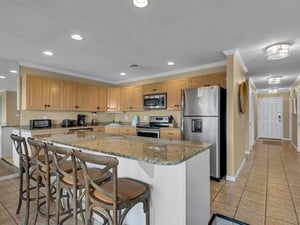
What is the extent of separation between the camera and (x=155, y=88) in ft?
15.9

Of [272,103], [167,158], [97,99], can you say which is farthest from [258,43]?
[272,103]

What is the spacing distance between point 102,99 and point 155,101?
1818 millimetres

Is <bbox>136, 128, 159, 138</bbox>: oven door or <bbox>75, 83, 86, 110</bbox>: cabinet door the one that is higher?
<bbox>75, 83, 86, 110</bbox>: cabinet door

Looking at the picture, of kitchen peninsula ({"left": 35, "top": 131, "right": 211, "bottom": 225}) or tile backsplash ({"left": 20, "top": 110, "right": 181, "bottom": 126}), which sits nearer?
kitchen peninsula ({"left": 35, "top": 131, "right": 211, "bottom": 225})

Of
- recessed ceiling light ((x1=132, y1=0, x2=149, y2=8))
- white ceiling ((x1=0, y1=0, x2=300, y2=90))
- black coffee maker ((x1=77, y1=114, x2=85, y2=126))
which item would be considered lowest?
black coffee maker ((x1=77, y1=114, x2=85, y2=126))

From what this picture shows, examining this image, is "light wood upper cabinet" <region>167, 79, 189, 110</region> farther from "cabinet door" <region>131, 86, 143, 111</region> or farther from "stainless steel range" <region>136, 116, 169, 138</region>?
"cabinet door" <region>131, 86, 143, 111</region>

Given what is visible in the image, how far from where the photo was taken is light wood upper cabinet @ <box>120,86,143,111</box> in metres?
5.19

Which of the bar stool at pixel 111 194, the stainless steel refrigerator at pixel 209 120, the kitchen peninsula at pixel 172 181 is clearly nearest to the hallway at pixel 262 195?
the stainless steel refrigerator at pixel 209 120

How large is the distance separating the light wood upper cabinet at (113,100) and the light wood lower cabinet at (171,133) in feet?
6.75

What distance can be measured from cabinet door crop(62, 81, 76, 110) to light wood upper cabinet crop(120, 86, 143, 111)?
4.84 ft

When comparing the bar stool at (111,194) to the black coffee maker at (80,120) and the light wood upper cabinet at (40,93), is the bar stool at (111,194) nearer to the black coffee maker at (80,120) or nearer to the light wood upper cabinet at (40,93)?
the light wood upper cabinet at (40,93)

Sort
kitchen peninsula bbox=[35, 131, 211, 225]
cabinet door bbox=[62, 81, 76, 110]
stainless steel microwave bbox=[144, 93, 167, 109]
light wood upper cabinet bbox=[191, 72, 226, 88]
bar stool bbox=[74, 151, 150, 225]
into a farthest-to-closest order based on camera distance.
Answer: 1. stainless steel microwave bbox=[144, 93, 167, 109]
2. cabinet door bbox=[62, 81, 76, 110]
3. light wood upper cabinet bbox=[191, 72, 226, 88]
4. kitchen peninsula bbox=[35, 131, 211, 225]
5. bar stool bbox=[74, 151, 150, 225]

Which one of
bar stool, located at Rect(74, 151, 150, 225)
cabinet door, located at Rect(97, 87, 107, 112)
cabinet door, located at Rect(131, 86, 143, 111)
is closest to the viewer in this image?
bar stool, located at Rect(74, 151, 150, 225)

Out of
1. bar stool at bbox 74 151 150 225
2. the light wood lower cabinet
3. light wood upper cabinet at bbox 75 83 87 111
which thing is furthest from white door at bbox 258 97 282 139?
bar stool at bbox 74 151 150 225
